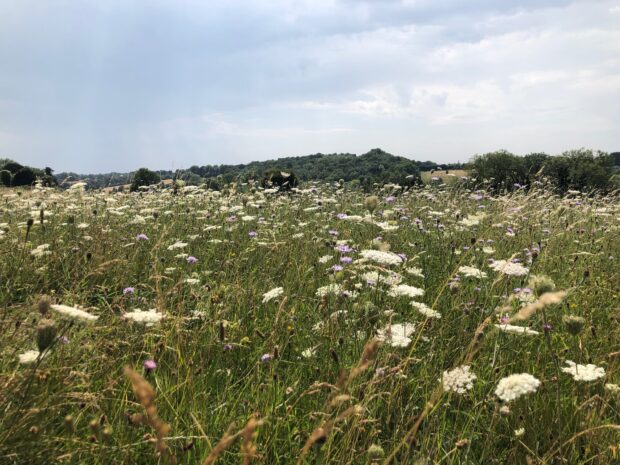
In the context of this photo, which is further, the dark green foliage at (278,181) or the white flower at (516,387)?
the dark green foliage at (278,181)

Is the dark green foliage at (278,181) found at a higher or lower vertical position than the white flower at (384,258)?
higher

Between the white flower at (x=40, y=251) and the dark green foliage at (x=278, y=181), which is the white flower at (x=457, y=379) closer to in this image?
the white flower at (x=40, y=251)

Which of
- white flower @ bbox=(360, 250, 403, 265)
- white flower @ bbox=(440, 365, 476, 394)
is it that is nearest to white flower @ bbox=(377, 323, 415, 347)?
white flower @ bbox=(440, 365, 476, 394)

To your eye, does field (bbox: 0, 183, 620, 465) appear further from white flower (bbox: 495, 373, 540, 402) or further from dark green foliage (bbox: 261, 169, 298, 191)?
dark green foliage (bbox: 261, 169, 298, 191)

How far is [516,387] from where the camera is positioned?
4.86 ft

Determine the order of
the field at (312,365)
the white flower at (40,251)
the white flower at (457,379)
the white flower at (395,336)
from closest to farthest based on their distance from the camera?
the field at (312,365) < the white flower at (457,379) < the white flower at (395,336) < the white flower at (40,251)

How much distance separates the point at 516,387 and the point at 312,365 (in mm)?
1183

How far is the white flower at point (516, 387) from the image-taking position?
1.45 m

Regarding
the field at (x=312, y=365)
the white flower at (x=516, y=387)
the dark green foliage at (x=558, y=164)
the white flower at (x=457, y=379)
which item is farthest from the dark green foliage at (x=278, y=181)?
the dark green foliage at (x=558, y=164)

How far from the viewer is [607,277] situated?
13.8 ft

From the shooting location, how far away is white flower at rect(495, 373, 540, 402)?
4.75 ft

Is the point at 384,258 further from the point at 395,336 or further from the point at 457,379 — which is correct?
the point at 457,379

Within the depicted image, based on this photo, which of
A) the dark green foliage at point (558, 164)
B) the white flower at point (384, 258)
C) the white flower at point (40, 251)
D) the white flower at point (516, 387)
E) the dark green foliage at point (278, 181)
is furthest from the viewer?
the dark green foliage at point (558, 164)

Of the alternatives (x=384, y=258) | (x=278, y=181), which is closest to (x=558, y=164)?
(x=278, y=181)
